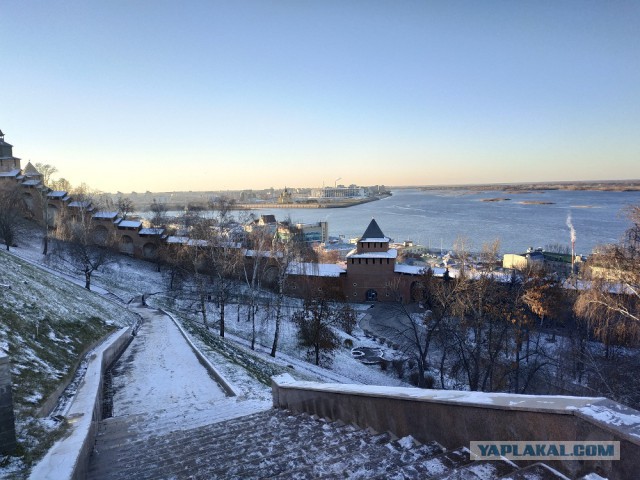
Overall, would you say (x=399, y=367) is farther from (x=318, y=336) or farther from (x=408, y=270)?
(x=408, y=270)

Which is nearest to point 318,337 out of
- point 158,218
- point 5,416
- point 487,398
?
point 5,416

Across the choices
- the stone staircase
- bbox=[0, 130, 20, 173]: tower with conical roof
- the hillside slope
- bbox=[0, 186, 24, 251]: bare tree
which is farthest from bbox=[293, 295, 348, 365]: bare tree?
bbox=[0, 130, 20, 173]: tower with conical roof

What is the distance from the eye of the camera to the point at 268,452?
3750 millimetres

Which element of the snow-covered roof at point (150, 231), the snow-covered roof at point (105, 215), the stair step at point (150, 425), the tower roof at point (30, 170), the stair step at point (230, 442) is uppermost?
the tower roof at point (30, 170)

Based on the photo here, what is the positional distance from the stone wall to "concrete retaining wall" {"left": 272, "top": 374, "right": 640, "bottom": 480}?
9.42 ft

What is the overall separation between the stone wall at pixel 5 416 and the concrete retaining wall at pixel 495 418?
9.42 ft

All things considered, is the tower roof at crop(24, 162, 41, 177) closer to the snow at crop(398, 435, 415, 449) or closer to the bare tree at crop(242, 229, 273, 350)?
the bare tree at crop(242, 229, 273, 350)

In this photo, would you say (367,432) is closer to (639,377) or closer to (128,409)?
(128,409)

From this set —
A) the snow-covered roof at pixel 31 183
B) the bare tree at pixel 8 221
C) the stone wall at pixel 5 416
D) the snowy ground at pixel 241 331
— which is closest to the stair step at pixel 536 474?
the stone wall at pixel 5 416

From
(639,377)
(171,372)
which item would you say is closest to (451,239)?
(639,377)

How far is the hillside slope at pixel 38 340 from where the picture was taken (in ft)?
13.1

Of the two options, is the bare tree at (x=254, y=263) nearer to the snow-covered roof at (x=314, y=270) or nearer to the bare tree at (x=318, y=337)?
the bare tree at (x=318, y=337)

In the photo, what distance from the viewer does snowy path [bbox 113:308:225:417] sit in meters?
6.18

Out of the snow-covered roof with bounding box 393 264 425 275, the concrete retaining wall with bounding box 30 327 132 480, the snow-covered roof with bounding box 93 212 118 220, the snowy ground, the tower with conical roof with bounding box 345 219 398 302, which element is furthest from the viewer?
the snow-covered roof with bounding box 93 212 118 220
